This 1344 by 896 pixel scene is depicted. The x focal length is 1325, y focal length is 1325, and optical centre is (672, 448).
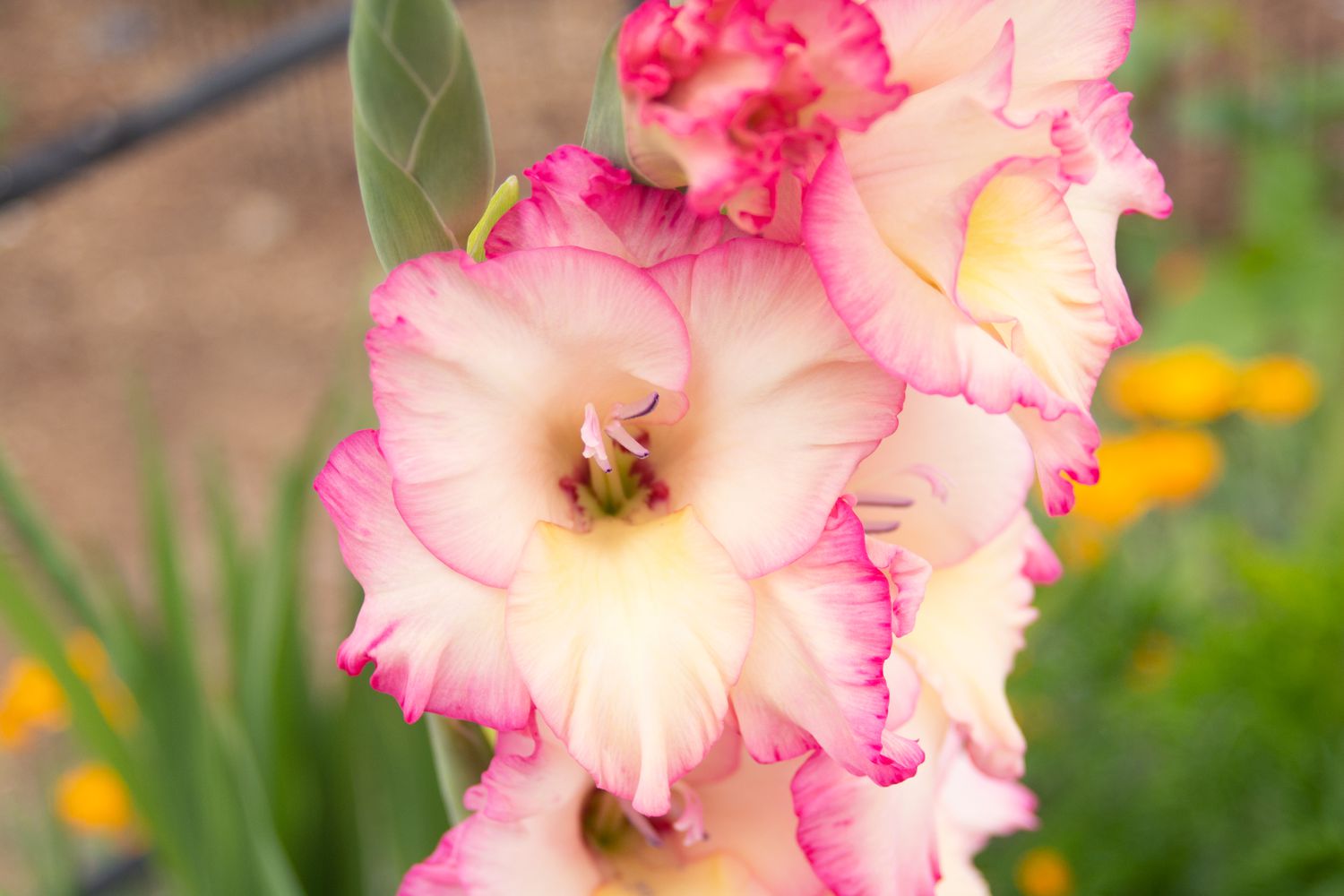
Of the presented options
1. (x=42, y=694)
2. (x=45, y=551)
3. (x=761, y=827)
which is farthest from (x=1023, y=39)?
(x=42, y=694)

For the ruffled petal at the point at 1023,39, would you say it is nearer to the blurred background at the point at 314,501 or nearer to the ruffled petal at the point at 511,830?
the ruffled petal at the point at 511,830

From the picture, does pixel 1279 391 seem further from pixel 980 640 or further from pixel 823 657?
pixel 823 657

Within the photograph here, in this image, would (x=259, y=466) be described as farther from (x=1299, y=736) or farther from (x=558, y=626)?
(x=558, y=626)

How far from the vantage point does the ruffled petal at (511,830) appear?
38 cm

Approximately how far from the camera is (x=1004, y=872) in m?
1.17

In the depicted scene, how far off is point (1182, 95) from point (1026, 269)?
9.44 ft

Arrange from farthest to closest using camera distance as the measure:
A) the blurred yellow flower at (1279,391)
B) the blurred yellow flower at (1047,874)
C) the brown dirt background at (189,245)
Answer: the brown dirt background at (189,245) < the blurred yellow flower at (1279,391) < the blurred yellow flower at (1047,874)

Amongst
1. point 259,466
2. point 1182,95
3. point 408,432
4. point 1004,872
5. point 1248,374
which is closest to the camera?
point 408,432

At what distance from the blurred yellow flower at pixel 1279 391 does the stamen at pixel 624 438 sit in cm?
128

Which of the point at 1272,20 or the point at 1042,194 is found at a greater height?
the point at 1042,194

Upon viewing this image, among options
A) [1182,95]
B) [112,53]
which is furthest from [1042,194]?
[112,53]

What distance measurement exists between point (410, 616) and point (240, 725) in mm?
681

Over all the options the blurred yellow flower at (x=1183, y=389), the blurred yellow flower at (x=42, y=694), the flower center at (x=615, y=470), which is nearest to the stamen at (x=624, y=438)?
the flower center at (x=615, y=470)

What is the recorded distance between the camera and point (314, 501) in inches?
58.7
